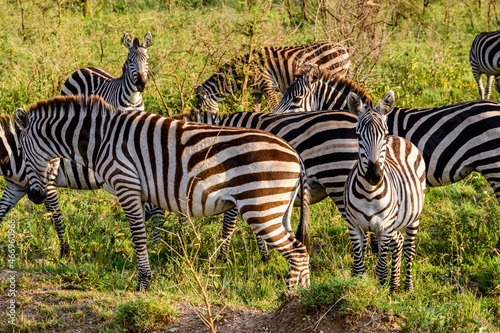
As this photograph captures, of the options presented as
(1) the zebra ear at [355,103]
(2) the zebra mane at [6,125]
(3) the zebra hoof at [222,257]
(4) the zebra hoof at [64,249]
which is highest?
(1) the zebra ear at [355,103]

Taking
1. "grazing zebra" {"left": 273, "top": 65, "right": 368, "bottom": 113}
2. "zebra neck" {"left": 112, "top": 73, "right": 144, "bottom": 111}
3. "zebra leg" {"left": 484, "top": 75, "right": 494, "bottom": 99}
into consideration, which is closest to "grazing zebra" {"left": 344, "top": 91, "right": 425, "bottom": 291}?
"grazing zebra" {"left": 273, "top": 65, "right": 368, "bottom": 113}

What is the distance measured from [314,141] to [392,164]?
102cm

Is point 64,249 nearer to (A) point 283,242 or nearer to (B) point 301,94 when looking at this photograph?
(A) point 283,242

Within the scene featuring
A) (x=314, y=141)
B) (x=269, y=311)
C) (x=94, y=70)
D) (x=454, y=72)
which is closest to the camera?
(x=269, y=311)

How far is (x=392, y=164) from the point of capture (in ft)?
17.2

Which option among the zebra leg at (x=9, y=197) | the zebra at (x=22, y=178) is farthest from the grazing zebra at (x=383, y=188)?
the zebra leg at (x=9, y=197)

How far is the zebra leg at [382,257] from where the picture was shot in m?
5.09

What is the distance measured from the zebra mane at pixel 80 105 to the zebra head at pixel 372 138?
8.42ft

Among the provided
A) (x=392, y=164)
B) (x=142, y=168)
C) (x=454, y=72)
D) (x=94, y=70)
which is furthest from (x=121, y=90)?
(x=454, y=72)

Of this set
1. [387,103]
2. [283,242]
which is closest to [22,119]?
[283,242]

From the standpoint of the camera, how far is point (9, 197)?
22.2 ft

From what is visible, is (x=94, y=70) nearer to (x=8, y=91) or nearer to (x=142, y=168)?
(x=8, y=91)

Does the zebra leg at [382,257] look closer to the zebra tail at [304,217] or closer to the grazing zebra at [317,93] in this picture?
the zebra tail at [304,217]

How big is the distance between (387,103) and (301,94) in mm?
2678
